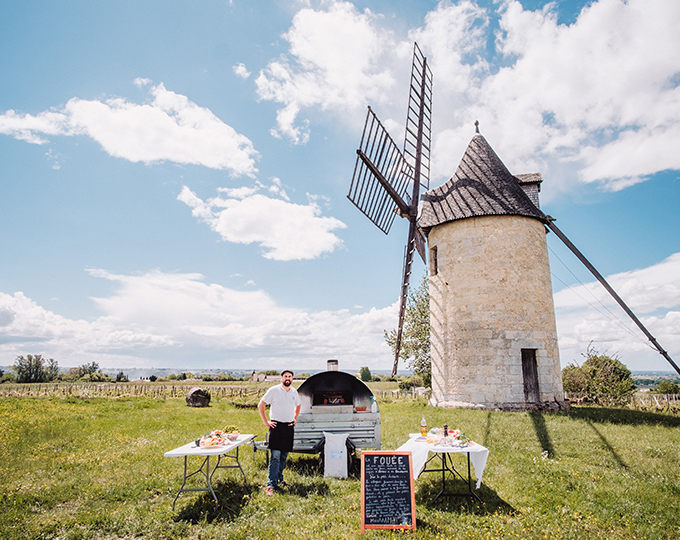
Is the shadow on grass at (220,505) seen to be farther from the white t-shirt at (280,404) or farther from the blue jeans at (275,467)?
the white t-shirt at (280,404)

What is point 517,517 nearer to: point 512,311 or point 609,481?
point 609,481

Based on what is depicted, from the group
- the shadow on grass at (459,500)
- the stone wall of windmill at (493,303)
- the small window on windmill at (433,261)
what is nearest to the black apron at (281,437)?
the shadow on grass at (459,500)

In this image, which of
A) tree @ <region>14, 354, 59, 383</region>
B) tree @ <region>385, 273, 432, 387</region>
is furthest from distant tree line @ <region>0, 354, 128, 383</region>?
tree @ <region>385, 273, 432, 387</region>

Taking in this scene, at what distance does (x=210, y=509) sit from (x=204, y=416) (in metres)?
11.2

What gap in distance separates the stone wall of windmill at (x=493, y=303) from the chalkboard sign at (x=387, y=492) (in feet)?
30.2

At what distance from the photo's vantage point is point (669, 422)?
1130 centimetres

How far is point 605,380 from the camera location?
20.0 meters

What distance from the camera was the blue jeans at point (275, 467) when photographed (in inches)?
249

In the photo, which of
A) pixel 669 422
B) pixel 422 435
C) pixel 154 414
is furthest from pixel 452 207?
pixel 154 414

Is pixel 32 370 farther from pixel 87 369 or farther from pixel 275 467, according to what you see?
pixel 275 467

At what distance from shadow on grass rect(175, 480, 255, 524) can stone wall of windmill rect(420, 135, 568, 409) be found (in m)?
9.60

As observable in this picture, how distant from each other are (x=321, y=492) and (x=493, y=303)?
991 cm

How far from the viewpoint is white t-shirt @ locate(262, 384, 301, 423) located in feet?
21.9

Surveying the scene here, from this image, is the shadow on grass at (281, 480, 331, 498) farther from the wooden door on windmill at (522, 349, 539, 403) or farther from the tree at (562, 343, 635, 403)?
the tree at (562, 343, 635, 403)
